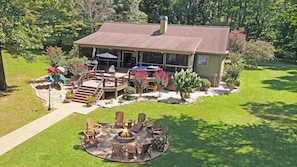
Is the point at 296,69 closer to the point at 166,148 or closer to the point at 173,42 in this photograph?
the point at 173,42

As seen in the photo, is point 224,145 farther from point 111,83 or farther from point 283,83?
point 283,83

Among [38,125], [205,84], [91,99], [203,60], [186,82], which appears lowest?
[38,125]

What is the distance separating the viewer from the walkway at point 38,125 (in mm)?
12180

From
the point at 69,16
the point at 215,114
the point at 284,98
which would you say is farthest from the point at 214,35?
the point at 69,16

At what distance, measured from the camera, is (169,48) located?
74.7ft

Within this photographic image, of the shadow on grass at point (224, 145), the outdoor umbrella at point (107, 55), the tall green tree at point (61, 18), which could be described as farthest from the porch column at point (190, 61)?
the tall green tree at point (61, 18)

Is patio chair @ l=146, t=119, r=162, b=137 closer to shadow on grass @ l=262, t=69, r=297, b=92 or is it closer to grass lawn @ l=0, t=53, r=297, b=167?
grass lawn @ l=0, t=53, r=297, b=167

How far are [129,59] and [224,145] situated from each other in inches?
605

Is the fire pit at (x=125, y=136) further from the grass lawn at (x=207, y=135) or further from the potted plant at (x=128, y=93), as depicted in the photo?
the potted plant at (x=128, y=93)

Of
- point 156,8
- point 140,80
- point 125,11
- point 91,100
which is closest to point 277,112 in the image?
point 140,80

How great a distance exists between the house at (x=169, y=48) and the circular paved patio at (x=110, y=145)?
10566 mm

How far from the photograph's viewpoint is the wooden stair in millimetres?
18625

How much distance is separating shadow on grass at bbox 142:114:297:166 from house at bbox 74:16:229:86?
8.29m

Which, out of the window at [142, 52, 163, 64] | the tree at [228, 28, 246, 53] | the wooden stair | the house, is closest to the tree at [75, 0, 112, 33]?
the house
